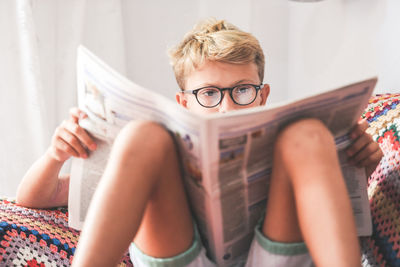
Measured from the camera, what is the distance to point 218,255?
0.63m

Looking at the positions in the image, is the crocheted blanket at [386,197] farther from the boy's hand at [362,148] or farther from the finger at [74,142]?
the finger at [74,142]

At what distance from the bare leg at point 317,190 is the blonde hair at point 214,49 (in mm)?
368

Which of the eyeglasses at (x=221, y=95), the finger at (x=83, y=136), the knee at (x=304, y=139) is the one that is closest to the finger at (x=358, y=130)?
the knee at (x=304, y=139)

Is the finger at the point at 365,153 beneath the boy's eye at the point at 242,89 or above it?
beneath

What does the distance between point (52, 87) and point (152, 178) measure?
0.89 meters

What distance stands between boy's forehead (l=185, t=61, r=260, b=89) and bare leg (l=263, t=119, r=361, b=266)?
332mm

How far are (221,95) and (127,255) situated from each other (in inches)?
15.3

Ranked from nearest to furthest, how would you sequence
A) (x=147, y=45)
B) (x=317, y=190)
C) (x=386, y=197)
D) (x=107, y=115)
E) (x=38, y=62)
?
(x=317, y=190) < (x=107, y=115) < (x=386, y=197) < (x=38, y=62) < (x=147, y=45)

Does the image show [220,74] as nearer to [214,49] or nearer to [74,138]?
[214,49]

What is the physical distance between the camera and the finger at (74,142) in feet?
2.10

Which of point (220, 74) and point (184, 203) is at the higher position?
point (220, 74)

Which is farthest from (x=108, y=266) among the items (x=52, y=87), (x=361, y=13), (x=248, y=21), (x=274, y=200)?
(x=248, y=21)

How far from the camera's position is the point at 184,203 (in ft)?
1.94

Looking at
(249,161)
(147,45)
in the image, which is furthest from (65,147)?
(147,45)
